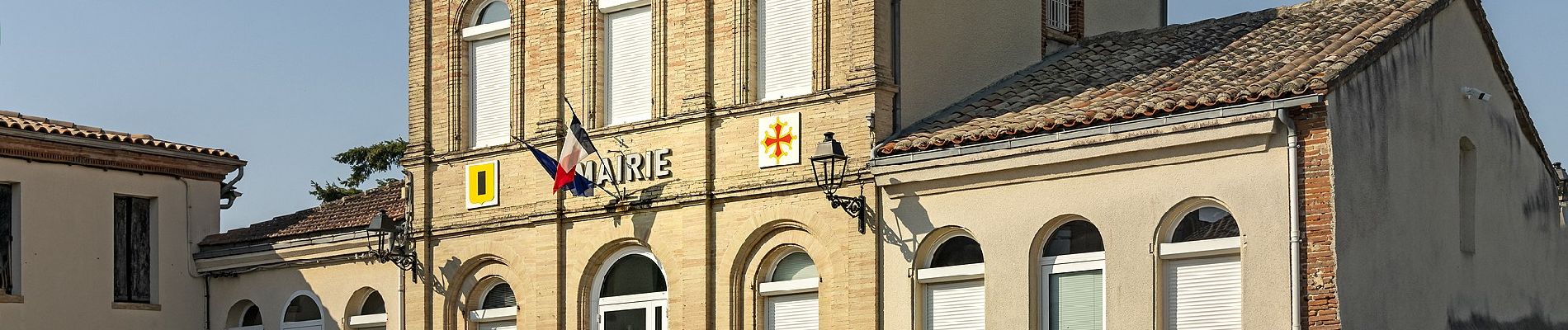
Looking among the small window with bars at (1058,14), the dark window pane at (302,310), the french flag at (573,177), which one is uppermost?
the small window with bars at (1058,14)

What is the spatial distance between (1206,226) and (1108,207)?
3.34ft

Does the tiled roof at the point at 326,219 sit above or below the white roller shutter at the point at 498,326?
above

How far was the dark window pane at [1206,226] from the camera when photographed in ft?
64.1

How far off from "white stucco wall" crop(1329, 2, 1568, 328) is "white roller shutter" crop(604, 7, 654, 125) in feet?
29.2

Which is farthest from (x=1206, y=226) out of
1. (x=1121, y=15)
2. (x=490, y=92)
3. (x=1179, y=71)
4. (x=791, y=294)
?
(x=490, y=92)

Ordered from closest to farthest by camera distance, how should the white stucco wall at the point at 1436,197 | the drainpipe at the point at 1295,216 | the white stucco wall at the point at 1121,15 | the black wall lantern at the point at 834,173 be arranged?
1. the drainpipe at the point at 1295,216
2. the white stucco wall at the point at 1436,197
3. the black wall lantern at the point at 834,173
4. the white stucco wall at the point at 1121,15

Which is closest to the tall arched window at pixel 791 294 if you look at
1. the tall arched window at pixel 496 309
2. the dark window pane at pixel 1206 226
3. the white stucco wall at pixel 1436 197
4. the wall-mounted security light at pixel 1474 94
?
the tall arched window at pixel 496 309

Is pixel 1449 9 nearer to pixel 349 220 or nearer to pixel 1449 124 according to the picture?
pixel 1449 124

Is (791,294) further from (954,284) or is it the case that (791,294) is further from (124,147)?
(124,147)

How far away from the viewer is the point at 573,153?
24.7 metres

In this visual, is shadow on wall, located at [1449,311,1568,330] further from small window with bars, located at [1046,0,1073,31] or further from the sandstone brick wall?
small window with bars, located at [1046,0,1073,31]

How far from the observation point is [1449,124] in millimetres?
22062

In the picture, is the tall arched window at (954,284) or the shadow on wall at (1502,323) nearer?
the shadow on wall at (1502,323)

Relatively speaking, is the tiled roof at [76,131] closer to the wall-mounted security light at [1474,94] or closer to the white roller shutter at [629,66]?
the white roller shutter at [629,66]
